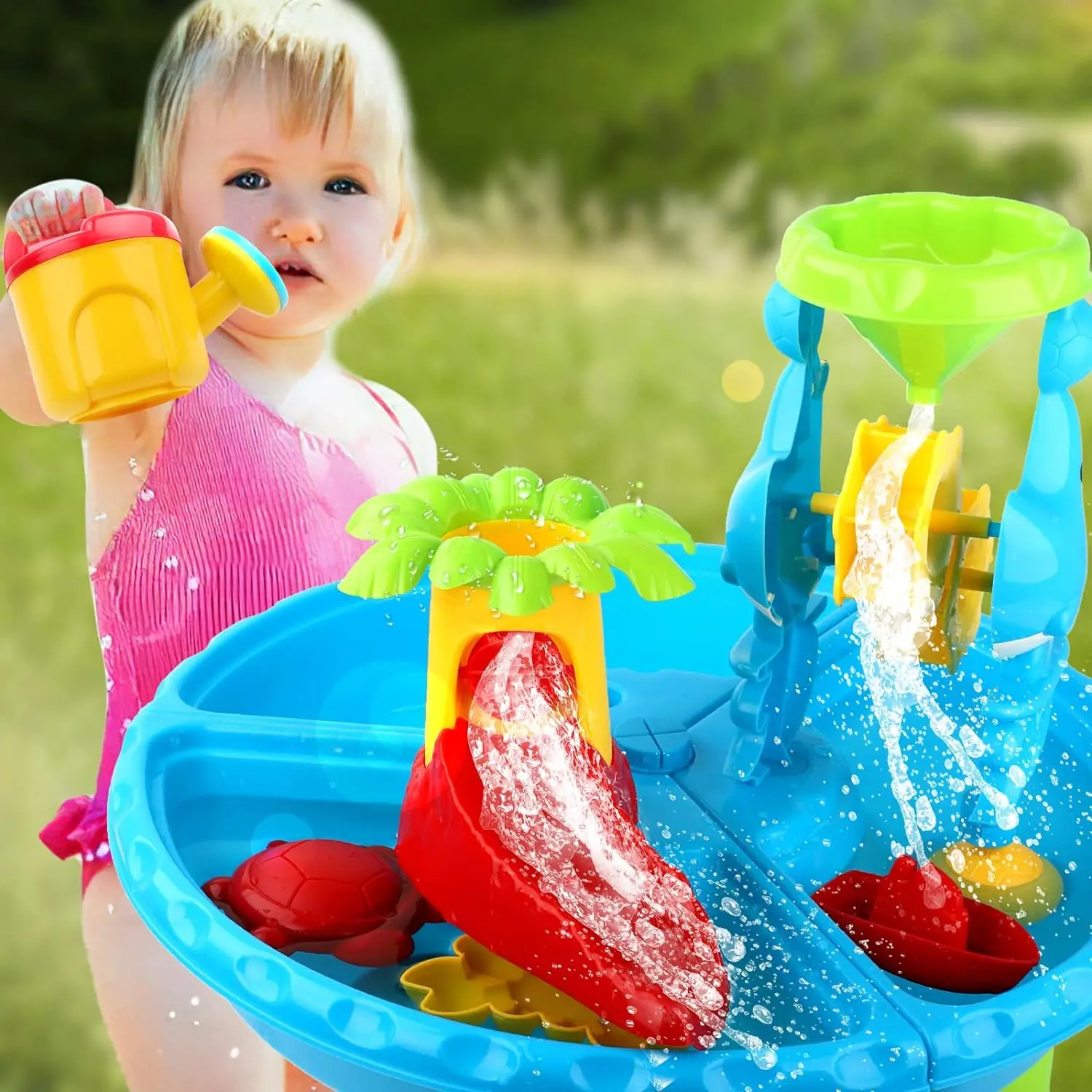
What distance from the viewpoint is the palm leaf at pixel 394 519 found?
0.75 meters

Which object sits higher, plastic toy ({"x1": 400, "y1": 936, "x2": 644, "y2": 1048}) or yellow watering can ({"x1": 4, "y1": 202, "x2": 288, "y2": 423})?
yellow watering can ({"x1": 4, "y1": 202, "x2": 288, "y2": 423})

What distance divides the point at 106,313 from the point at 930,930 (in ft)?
1.83

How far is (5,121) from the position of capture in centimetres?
261

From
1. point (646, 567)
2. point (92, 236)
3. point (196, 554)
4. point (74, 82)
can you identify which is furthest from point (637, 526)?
point (74, 82)

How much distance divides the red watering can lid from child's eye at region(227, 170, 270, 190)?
0.35m

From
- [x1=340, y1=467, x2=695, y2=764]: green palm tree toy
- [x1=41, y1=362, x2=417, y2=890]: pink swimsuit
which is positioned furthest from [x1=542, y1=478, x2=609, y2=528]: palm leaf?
[x1=41, y1=362, x2=417, y2=890]: pink swimsuit

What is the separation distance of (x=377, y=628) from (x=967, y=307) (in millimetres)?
514

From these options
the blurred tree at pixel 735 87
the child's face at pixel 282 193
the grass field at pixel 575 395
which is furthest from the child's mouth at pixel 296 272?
the blurred tree at pixel 735 87

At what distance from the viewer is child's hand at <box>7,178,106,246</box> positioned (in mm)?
886

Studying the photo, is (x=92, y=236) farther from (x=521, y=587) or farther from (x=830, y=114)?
(x=830, y=114)

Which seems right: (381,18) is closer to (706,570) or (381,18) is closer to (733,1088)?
(706,570)

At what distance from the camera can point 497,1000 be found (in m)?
0.72

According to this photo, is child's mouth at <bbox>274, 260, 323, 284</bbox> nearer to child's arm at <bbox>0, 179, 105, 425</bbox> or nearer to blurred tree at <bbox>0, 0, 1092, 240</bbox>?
child's arm at <bbox>0, 179, 105, 425</bbox>

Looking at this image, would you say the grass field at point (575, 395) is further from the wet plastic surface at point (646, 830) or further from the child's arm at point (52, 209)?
the child's arm at point (52, 209)
